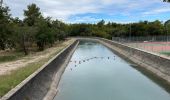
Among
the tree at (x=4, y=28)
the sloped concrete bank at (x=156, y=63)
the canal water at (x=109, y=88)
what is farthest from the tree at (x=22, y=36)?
the canal water at (x=109, y=88)

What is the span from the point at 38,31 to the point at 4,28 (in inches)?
705

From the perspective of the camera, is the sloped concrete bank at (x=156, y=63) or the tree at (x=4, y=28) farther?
the tree at (x=4, y=28)

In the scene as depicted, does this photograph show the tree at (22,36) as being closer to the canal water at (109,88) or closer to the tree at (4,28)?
the tree at (4,28)

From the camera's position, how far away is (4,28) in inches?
1547

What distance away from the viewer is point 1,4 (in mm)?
40375

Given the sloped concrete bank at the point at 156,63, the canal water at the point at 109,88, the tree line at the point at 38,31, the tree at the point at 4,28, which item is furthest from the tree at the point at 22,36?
the canal water at the point at 109,88

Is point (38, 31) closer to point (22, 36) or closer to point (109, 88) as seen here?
point (22, 36)

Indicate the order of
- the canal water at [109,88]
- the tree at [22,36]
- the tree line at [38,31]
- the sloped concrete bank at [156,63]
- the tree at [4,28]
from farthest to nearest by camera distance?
the tree at [22,36] → the tree line at [38,31] → the tree at [4,28] → the sloped concrete bank at [156,63] → the canal water at [109,88]

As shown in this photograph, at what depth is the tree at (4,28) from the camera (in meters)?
39.0

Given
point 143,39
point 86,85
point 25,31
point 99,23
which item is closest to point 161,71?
point 86,85

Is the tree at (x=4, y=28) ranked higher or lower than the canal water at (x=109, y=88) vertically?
higher

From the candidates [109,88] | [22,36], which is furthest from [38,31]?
[109,88]

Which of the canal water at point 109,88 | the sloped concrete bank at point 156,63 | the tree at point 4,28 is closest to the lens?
the canal water at point 109,88

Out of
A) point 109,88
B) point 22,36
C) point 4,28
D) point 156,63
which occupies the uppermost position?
point 4,28
